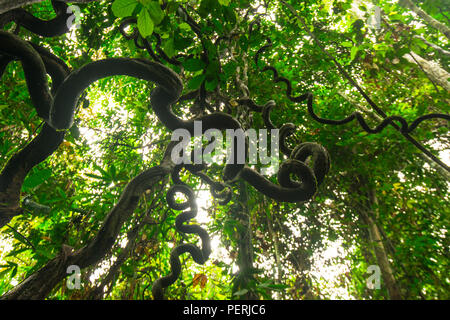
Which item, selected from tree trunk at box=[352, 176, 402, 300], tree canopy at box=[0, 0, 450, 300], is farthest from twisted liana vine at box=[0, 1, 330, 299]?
tree trunk at box=[352, 176, 402, 300]

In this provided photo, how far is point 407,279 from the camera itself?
204 centimetres

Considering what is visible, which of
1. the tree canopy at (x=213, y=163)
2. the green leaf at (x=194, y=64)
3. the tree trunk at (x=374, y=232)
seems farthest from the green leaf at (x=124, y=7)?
the tree trunk at (x=374, y=232)

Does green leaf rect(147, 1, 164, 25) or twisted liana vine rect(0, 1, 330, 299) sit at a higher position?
green leaf rect(147, 1, 164, 25)

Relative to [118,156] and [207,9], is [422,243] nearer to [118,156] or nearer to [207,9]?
[207,9]

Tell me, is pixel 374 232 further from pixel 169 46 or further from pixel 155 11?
pixel 155 11

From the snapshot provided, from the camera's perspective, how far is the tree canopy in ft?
2.59

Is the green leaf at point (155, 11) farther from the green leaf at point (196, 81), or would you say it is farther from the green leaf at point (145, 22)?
the green leaf at point (196, 81)

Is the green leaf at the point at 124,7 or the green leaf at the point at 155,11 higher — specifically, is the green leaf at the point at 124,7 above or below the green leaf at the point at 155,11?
below

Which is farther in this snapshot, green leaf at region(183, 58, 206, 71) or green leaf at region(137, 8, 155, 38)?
green leaf at region(183, 58, 206, 71)

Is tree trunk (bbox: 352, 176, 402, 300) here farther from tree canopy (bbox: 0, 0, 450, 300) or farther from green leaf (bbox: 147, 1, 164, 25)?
green leaf (bbox: 147, 1, 164, 25)

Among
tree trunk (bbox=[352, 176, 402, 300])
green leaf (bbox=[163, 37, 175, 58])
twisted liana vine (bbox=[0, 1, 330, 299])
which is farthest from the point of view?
tree trunk (bbox=[352, 176, 402, 300])

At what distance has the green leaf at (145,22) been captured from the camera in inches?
23.8

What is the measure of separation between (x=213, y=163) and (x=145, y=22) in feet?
5.25
